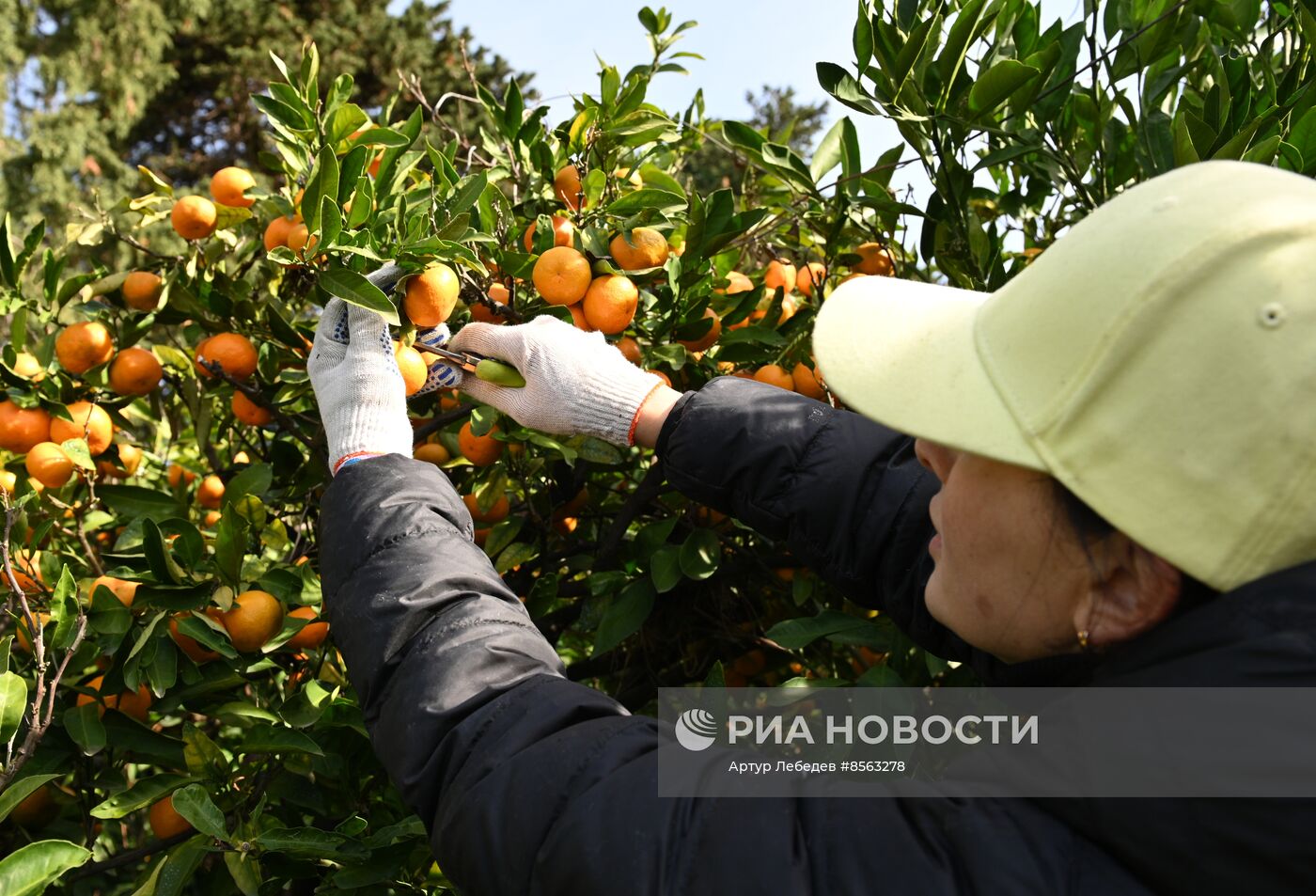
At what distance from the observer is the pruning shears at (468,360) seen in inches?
54.5

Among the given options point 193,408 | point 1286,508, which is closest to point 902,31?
point 1286,508

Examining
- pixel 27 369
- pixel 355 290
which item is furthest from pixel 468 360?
pixel 27 369

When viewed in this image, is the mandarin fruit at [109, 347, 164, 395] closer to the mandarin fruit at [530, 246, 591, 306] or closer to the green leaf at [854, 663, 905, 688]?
the mandarin fruit at [530, 246, 591, 306]

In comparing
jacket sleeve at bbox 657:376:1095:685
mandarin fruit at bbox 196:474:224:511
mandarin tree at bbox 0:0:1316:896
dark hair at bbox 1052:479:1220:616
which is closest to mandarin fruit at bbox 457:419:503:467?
mandarin tree at bbox 0:0:1316:896

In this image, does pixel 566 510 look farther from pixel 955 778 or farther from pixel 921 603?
pixel 955 778

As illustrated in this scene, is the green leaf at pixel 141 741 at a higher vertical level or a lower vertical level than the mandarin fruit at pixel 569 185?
lower

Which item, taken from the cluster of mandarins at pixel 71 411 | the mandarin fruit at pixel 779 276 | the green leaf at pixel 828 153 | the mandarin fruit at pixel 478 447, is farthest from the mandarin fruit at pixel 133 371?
the green leaf at pixel 828 153

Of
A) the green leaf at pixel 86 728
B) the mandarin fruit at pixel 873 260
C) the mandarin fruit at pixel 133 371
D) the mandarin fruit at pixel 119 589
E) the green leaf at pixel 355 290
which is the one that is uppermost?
the green leaf at pixel 355 290

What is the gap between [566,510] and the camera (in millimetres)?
1873

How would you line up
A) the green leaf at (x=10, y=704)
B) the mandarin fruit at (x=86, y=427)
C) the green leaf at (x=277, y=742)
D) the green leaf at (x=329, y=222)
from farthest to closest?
the mandarin fruit at (x=86, y=427), the green leaf at (x=277, y=742), the green leaf at (x=329, y=222), the green leaf at (x=10, y=704)

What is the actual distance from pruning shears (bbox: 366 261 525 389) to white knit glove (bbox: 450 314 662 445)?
Result: 2cm

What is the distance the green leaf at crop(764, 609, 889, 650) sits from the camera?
146cm

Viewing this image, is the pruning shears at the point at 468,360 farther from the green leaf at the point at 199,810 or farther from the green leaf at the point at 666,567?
the green leaf at the point at 199,810

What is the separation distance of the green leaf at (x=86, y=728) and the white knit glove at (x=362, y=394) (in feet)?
1.61
